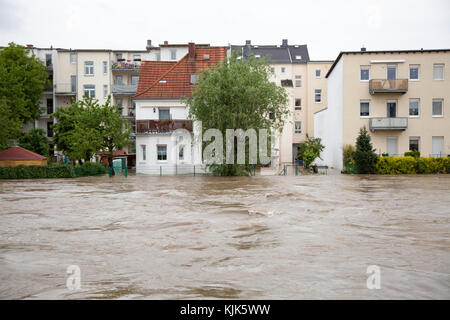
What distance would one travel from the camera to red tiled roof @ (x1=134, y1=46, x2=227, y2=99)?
127 feet

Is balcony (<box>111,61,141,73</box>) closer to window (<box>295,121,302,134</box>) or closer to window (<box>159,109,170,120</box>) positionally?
window (<box>159,109,170,120</box>)

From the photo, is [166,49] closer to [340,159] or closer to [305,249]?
[340,159]

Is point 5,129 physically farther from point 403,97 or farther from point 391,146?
point 403,97

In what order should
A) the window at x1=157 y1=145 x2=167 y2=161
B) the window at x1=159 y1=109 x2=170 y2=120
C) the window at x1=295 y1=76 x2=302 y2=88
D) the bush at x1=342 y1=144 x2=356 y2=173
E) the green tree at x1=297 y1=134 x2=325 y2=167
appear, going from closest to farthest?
the bush at x1=342 y1=144 x2=356 y2=173 → the window at x1=157 y1=145 x2=167 y2=161 → the window at x1=159 y1=109 x2=170 y2=120 → the green tree at x1=297 y1=134 x2=325 y2=167 → the window at x1=295 y1=76 x2=302 y2=88

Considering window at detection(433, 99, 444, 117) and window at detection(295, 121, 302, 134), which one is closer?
window at detection(433, 99, 444, 117)

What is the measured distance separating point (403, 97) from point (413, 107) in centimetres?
128

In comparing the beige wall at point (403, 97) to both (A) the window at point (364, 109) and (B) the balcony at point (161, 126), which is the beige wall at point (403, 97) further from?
(B) the balcony at point (161, 126)

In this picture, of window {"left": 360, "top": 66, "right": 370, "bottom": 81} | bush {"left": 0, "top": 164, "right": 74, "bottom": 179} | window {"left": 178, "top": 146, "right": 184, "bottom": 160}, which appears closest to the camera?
bush {"left": 0, "top": 164, "right": 74, "bottom": 179}

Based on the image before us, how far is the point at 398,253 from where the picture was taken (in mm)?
8758

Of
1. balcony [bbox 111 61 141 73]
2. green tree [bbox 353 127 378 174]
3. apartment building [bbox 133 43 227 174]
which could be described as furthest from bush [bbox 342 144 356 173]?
balcony [bbox 111 61 141 73]

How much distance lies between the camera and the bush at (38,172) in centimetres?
3450

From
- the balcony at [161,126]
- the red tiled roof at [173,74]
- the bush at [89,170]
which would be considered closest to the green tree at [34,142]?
the bush at [89,170]
